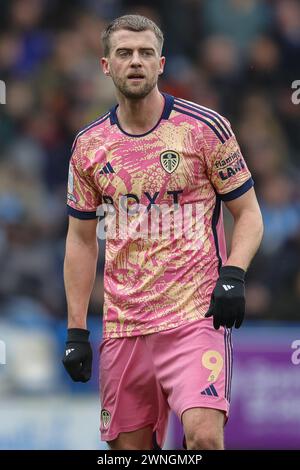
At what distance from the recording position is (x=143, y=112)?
6.12 m

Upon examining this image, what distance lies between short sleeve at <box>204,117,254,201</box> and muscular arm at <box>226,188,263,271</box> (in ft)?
0.16

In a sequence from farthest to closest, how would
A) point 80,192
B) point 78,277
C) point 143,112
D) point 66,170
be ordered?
1. point 66,170
2. point 78,277
3. point 80,192
4. point 143,112

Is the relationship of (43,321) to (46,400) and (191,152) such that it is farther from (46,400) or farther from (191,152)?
(191,152)

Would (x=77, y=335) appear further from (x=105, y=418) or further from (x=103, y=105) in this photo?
(x=103, y=105)

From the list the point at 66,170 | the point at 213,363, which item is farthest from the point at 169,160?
the point at 66,170

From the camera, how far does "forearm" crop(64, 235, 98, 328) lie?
6.43 m

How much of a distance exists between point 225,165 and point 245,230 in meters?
0.35

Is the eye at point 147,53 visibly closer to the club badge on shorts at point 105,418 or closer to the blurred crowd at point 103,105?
the club badge on shorts at point 105,418

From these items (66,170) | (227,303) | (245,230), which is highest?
(66,170)

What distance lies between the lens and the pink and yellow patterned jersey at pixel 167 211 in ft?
19.6

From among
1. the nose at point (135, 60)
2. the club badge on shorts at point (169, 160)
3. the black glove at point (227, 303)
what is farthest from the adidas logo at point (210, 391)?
the nose at point (135, 60)

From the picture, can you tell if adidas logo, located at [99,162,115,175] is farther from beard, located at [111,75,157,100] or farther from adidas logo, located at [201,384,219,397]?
adidas logo, located at [201,384,219,397]
